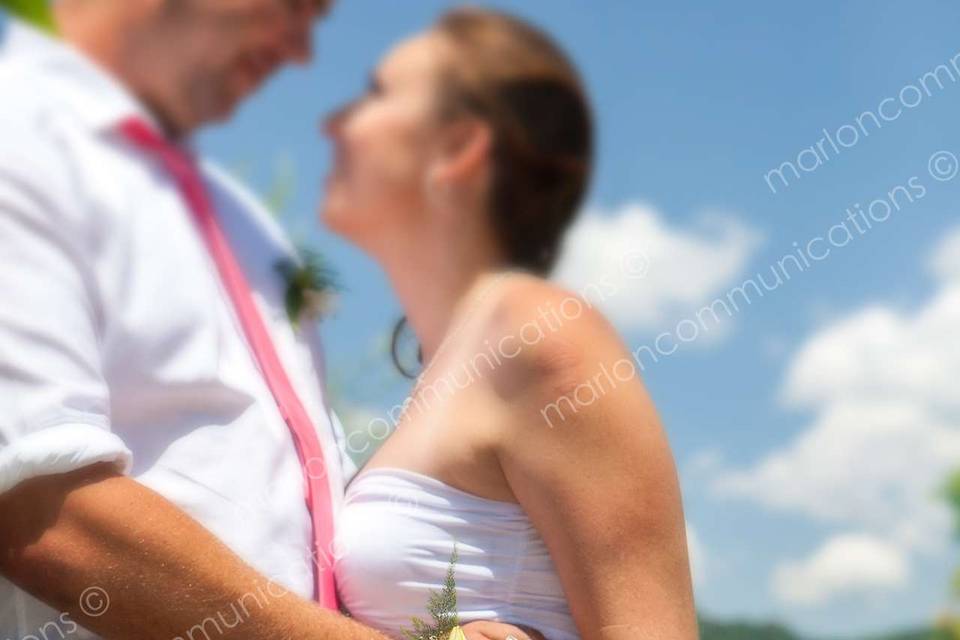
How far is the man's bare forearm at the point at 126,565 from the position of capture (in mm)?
803

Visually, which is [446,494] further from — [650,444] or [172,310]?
[172,310]

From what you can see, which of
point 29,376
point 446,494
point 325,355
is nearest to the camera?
point 29,376

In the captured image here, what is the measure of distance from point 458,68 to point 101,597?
591 millimetres

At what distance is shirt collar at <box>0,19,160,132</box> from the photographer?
90 centimetres

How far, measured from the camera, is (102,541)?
812 mm

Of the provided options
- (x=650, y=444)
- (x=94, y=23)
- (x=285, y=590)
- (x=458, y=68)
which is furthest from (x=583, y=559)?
(x=94, y=23)

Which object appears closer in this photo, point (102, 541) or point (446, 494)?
point (102, 541)

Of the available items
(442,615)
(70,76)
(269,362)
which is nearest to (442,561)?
(442,615)

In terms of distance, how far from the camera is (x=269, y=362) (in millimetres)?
985

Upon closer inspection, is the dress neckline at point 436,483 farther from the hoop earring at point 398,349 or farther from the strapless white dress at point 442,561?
the hoop earring at point 398,349

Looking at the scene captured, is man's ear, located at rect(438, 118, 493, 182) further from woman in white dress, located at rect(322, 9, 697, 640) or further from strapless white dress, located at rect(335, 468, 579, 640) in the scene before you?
strapless white dress, located at rect(335, 468, 579, 640)

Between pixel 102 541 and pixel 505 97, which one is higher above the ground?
pixel 505 97

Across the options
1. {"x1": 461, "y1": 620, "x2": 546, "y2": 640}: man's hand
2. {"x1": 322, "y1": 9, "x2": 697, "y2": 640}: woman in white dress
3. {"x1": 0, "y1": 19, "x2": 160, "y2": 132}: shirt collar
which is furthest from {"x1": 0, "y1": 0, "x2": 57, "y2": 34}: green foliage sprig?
{"x1": 461, "y1": 620, "x2": 546, "y2": 640}: man's hand

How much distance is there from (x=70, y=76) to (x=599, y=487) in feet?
1.74
